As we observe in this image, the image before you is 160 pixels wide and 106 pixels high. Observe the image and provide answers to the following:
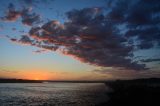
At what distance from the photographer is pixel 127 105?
4181 centimetres

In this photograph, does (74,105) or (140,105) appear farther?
(74,105)

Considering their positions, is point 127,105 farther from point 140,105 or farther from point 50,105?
point 50,105

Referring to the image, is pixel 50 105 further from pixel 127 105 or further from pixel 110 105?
pixel 127 105

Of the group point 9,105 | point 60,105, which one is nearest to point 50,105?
point 60,105

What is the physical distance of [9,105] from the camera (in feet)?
168

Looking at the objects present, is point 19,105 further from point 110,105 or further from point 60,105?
point 110,105

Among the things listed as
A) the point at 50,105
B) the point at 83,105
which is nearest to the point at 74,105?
the point at 83,105

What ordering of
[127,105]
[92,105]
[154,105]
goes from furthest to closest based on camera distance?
[92,105], [127,105], [154,105]

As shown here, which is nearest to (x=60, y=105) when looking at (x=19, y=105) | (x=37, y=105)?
(x=37, y=105)

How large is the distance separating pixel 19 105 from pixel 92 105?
65.5 ft

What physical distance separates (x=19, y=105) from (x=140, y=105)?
31.8 metres

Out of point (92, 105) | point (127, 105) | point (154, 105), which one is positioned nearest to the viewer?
point (154, 105)

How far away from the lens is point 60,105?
52781 mm

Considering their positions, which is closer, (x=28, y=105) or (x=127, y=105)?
(x=127, y=105)
